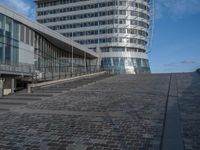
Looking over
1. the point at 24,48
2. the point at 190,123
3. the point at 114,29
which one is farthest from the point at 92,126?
the point at 114,29

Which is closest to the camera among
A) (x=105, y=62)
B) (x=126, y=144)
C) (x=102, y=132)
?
(x=126, y=144)

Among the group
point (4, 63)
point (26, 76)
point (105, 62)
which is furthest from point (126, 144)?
point (105, 62)

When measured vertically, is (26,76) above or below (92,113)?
above

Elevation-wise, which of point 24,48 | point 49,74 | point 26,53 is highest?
point 24,48

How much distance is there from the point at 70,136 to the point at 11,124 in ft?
9.23

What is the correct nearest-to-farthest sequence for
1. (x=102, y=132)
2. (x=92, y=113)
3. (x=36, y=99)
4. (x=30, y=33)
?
1. (x=102, y=132)
2. (x=92, y=113)
3. (x=36, y=99)
4. (x=30, y=33)

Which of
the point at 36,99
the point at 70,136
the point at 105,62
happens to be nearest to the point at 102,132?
the point at 70,136

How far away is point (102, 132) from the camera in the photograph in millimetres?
8398

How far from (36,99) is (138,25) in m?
62.8

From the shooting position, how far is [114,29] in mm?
73750

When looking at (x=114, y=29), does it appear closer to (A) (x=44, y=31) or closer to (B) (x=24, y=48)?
(A) (x=44, y=31)

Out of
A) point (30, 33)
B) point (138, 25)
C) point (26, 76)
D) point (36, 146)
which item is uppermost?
point (138, 25)

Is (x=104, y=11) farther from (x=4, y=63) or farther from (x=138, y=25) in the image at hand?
(x=4, y=63)

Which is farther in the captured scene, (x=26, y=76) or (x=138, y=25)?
(x=138, y=25)
